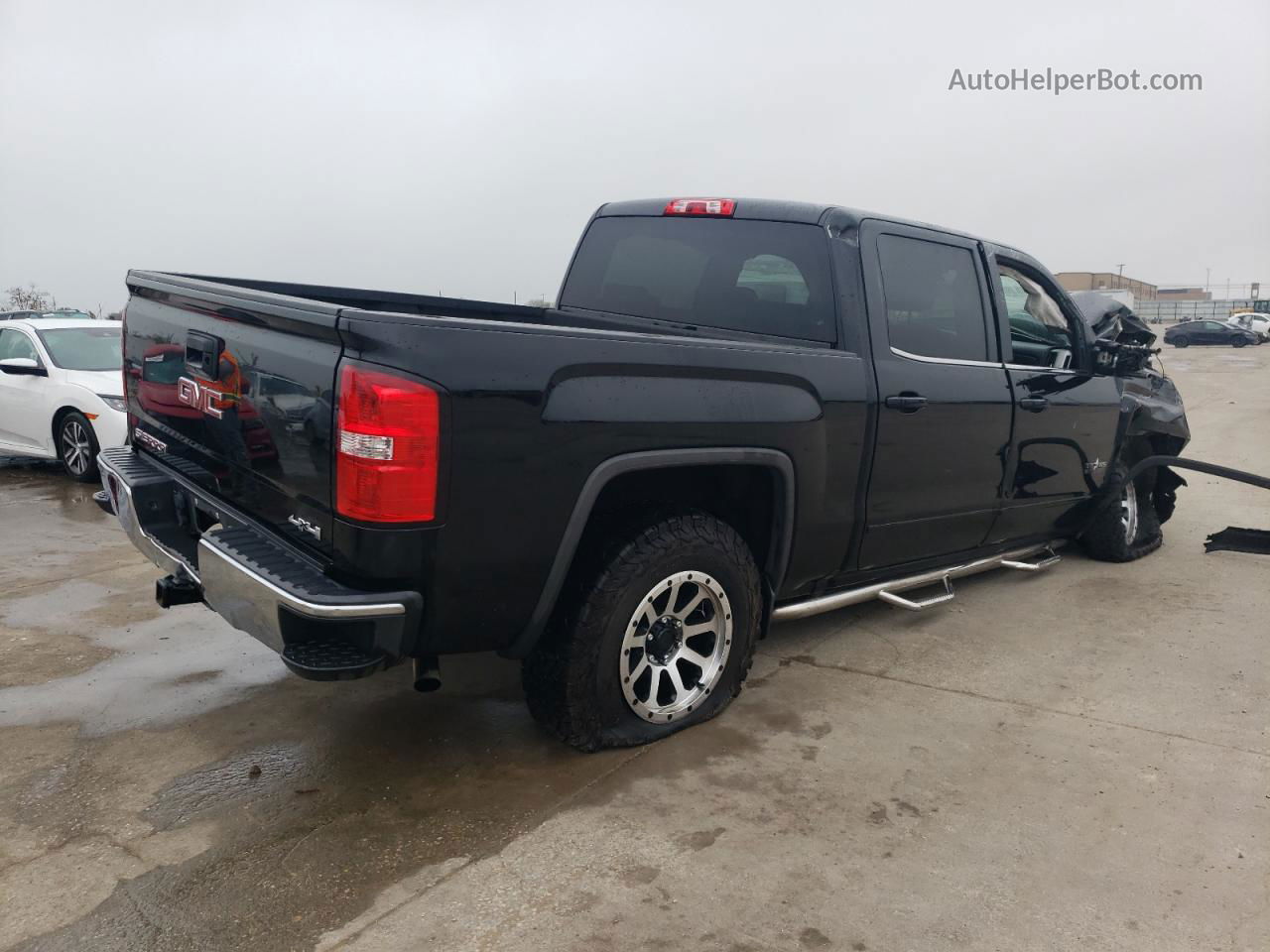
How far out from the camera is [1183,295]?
107 metres

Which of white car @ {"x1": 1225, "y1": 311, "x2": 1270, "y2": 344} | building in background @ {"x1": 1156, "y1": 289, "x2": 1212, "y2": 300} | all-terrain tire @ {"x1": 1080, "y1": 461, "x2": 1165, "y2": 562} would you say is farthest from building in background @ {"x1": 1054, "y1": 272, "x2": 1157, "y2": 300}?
all-terrain tire @ {"x1": 1080, "y1": 461, "x2": 1165, "y2": 562}

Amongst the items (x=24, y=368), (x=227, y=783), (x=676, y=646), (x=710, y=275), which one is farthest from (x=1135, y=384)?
(x=24, y=368)

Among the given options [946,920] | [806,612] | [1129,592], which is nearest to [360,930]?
[946,920]

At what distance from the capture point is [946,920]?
247 cm

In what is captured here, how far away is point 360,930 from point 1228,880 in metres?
2.25

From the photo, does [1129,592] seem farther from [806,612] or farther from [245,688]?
[245,688]

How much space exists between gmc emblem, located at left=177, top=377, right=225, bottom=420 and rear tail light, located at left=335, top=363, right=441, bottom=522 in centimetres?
78

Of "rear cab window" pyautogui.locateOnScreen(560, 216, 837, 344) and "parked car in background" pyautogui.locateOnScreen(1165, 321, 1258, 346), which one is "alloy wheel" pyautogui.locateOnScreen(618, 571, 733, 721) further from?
"parked car in background" pyautogui.locateOnScreen(1165, 321, 1258, 346)

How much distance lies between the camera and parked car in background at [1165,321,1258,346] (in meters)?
43.9

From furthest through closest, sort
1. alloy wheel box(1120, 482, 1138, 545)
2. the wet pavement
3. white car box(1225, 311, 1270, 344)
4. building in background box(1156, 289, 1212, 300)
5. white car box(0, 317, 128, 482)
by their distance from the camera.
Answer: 1. building in background box(1156, 289, 1212, 300)
2. white car box(1225, 311, 1270, 344)
3. white car box(0, 317, 128, 482)
4. alloy wheel box(1120, 482, 1138, 545)
5. the wet pavement

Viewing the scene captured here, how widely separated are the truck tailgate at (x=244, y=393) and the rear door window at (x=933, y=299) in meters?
2.24

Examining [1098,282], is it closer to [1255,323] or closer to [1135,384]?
[1255,323]

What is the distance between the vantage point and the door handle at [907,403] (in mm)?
3874

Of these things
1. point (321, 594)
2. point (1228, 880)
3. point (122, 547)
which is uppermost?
point (321, 594)
